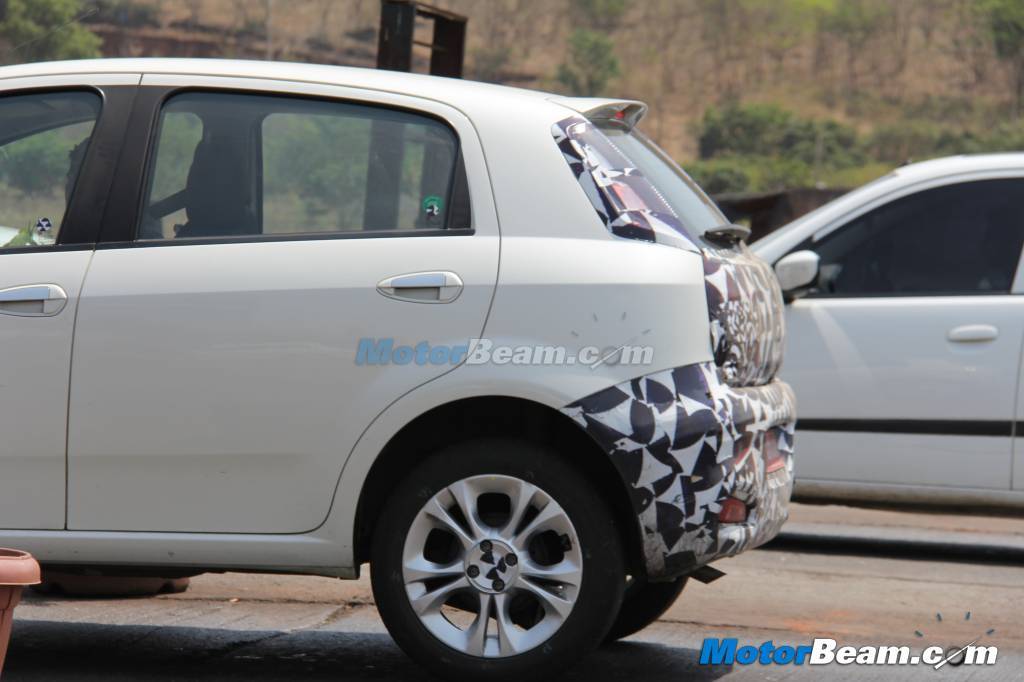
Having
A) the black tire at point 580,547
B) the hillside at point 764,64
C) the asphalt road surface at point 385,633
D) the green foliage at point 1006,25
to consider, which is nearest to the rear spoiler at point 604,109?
the black tire at point 580,547

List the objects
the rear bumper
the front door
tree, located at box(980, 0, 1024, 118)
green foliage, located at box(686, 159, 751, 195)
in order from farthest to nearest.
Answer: tree, located at box(980, 0, 1024, 118), green foliage, located at box(686, 159, 751, 195), the front door, the rear bumper

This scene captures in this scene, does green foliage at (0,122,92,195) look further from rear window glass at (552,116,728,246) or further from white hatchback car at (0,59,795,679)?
rear window glass at (552,116,728,246)

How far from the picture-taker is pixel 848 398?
23.7 ft

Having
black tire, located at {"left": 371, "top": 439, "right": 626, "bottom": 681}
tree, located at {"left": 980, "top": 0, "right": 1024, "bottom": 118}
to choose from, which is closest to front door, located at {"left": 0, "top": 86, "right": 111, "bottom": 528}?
black tire, located at {"left": 371, "top": 439, "right": 626, "bottom": 681}

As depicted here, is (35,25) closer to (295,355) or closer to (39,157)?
(39,157)

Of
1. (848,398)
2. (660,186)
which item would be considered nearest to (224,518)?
(660,186)

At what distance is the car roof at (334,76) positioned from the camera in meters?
4.58

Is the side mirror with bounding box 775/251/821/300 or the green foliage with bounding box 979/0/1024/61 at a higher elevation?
the green foliage with bounding box 979/0/1024/61

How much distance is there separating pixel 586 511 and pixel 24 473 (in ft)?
5.23

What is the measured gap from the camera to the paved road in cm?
488

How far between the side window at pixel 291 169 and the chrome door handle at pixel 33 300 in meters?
0.30

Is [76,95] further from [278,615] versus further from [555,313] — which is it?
[278,615]

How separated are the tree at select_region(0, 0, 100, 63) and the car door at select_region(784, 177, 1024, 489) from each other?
3.51m

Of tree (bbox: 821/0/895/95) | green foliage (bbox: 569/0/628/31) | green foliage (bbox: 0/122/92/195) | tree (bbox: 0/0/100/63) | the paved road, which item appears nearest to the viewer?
green foliage (bbox: 0/122/92/195)
